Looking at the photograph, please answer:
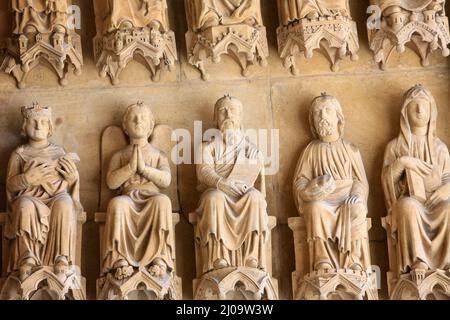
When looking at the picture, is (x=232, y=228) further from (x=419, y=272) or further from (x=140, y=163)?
(x=419, y=272)

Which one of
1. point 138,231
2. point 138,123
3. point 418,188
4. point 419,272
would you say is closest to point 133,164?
point 138,123

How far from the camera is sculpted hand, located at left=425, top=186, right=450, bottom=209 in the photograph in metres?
10.5

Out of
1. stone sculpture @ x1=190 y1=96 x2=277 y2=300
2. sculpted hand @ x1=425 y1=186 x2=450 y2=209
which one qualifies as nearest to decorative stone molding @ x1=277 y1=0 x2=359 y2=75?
stone sculpture @ x1=190 y1=96 x2=277 y2=300

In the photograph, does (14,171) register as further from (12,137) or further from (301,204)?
(301,204)

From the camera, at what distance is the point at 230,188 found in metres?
10.5

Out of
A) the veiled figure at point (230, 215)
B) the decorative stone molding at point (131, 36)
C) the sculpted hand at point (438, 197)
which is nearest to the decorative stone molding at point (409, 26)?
the sculpted hand at point (438, 197)

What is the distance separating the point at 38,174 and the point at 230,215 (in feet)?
4.96

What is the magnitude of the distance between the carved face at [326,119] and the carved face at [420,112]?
0.60 meters

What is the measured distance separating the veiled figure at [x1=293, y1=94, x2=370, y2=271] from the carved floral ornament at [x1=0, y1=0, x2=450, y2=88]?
1.83ft

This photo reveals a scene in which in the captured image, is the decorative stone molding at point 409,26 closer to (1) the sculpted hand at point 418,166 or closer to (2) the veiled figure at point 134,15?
(1) the sculpted hand at point 418,166

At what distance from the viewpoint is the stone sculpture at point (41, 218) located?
10242 mm

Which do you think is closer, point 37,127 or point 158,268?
point 158,268

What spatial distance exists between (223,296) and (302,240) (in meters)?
0.81
